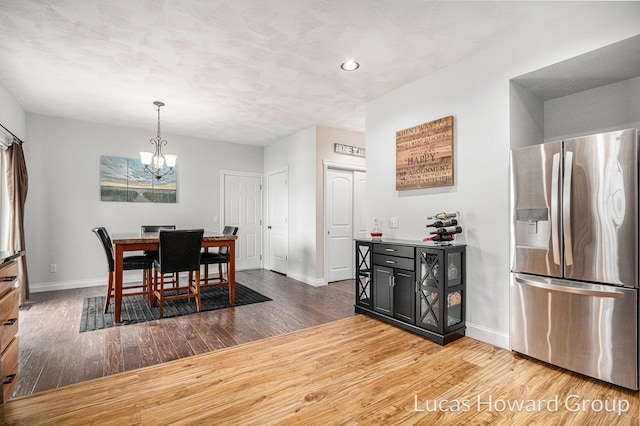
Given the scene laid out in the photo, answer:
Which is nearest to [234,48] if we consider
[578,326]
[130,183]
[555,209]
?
[555,209]

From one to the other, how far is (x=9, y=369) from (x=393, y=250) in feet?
9.60

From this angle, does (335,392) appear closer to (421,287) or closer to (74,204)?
(421,287)

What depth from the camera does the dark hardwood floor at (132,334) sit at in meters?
2.36

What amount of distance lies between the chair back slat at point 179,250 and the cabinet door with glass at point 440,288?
8.08ft

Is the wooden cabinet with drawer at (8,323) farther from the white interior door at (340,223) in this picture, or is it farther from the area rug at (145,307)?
the white interior door at (340,223)

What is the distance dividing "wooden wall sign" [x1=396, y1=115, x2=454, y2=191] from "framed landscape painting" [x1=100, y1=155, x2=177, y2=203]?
4116 mm

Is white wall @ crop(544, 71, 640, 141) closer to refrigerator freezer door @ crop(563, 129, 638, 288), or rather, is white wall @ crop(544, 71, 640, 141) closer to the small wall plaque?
refrigerator freezer door @ crop(563, 129, 638, 288)

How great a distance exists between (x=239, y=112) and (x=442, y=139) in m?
2.83

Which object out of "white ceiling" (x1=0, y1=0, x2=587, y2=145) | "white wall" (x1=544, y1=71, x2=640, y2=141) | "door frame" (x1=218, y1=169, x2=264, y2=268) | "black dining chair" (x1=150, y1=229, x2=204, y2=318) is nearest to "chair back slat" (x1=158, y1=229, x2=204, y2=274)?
"black dining chair" (x1=150, y1=229, x2=204, y2=318)

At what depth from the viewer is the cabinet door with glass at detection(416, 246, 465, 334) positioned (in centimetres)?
274

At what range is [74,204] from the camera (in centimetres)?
496

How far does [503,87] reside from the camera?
2.71 meters

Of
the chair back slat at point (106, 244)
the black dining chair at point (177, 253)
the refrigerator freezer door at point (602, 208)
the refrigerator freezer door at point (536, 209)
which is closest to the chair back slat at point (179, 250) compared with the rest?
the black dining chair at point (177, 253)

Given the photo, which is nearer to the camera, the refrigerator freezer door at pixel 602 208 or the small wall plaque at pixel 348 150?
the refrigerator freezer door at pixel 602 208
